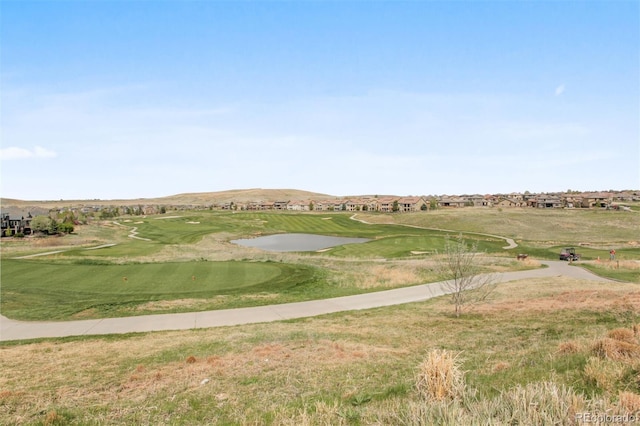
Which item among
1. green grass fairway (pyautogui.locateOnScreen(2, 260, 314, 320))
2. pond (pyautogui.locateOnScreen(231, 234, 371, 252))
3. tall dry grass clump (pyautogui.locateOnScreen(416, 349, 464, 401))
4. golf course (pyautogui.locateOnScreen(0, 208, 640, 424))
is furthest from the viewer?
pond (pyautogui.locateOnScreen(231, 234, 371, 252))

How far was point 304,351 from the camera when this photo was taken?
12734 mm

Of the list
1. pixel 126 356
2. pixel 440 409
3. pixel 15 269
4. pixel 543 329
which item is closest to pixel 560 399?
pixel 440 409

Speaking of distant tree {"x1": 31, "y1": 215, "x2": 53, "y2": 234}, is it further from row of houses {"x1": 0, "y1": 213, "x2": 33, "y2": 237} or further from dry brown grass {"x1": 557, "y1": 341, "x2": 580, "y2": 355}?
dry brown grass {"x1": 557, "y1": 341, "x2": 580, "y2": 355}

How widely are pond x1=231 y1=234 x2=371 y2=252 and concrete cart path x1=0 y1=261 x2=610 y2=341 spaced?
40176 millimetres

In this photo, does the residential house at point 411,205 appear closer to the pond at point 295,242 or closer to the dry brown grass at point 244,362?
the pond at point 295,242

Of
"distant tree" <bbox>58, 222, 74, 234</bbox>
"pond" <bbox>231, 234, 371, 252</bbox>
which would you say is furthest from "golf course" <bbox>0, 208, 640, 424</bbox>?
"distant tree" <bbox>58, 222, 74, 234</bbox>

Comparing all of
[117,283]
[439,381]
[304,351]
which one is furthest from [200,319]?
[439,381]

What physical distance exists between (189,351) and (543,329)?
1343 centimetres

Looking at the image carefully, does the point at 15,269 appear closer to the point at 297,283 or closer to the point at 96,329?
the point at 96,329

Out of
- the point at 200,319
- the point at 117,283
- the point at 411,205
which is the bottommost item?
the point at 200,319

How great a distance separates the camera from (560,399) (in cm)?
521

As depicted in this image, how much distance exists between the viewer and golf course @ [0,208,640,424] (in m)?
6.61

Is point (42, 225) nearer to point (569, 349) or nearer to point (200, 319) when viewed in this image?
point (200, 319)

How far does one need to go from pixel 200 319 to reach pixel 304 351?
10457mm
